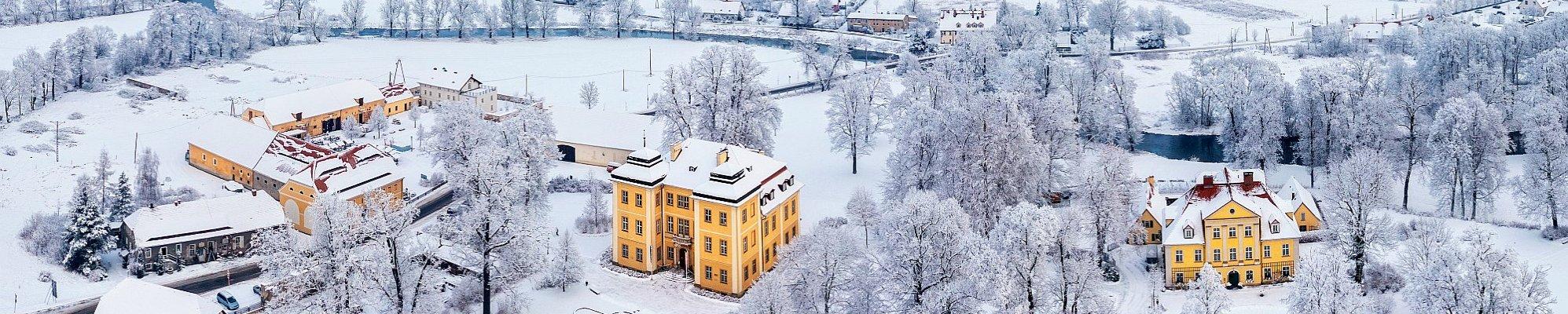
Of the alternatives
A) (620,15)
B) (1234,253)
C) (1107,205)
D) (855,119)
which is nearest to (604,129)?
(855,119)

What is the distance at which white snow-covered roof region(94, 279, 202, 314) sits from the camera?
4672 centimetres

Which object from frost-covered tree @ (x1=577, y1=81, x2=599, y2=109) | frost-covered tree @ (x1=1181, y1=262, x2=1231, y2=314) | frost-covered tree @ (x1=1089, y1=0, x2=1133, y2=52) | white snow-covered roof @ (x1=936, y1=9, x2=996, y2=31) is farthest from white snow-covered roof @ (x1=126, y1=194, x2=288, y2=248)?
frost-covered tree @ (x1=1089, y1=0, x2=1133, y2=52)

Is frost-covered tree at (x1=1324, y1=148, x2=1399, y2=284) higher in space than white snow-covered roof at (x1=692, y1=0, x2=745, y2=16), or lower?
lower

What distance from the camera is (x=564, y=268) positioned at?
175ft

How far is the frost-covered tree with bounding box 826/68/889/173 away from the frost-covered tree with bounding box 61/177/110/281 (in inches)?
1293

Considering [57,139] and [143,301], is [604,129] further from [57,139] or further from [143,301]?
[143,301]

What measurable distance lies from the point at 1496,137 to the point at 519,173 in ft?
133

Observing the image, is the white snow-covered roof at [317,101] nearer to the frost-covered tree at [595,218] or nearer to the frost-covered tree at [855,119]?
the frost-covered tree at [595,218]

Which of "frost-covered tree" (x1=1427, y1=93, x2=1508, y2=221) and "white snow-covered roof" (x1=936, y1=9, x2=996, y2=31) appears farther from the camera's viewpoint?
"white snow-covered roof" (x1=936, y1=9, x2=996, y2=31)

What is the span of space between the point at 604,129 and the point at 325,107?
63.0ft

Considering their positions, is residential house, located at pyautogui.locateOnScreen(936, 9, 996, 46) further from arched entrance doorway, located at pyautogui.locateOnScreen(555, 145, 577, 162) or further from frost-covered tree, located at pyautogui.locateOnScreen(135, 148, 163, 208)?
frost-covered tree, located at pyautogui.locateOnScreen(135, 148, 163, 208)

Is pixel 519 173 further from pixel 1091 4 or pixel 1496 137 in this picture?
pixel 1091 4

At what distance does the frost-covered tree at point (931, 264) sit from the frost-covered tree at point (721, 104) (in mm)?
23604

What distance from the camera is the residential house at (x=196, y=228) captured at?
5688 cm
